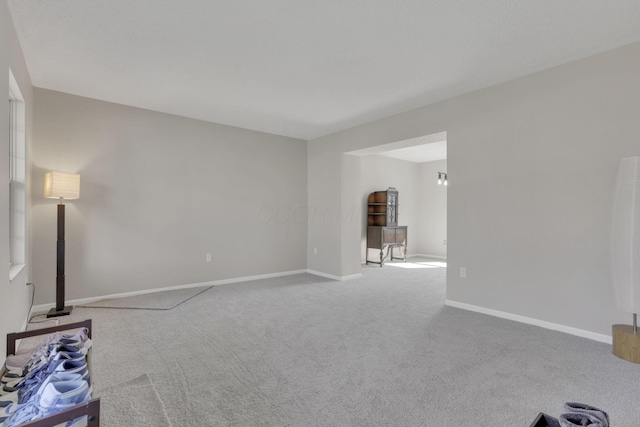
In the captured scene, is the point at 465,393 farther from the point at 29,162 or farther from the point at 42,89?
the point at 42,89

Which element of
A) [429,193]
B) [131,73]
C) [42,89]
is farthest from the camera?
[429,193]

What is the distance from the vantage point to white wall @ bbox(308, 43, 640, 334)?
8.86 ft

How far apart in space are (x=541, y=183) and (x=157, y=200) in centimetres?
462

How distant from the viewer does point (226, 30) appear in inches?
94.4

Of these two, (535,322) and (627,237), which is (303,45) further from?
(535,322)

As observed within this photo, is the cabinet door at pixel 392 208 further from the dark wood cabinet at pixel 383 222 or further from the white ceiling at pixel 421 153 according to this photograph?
the white ceiling at pixel 421 153

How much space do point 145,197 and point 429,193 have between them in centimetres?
654

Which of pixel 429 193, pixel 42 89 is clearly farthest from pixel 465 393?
pixel 429 193

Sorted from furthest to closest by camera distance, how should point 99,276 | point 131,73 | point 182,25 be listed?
point 99,276 < point 131,73 < point 182,25

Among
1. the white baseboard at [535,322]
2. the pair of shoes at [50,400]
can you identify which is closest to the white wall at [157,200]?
the white baseboard at [535,322]

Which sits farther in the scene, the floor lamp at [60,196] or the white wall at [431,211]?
the white wall at [431,211]

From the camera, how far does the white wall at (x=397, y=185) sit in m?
6.98

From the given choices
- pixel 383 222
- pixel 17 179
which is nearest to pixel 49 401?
pixel 17 179

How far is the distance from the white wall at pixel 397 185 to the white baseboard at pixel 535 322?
3.31 m
